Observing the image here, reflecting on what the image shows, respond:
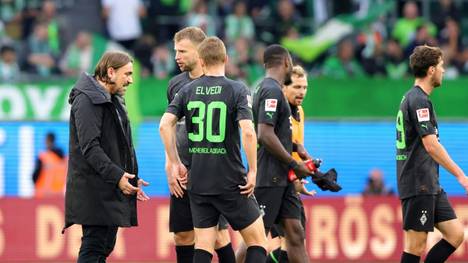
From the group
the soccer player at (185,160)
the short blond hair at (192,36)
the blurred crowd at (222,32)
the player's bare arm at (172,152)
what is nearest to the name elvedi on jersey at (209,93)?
the player's bare arm at (172,152)

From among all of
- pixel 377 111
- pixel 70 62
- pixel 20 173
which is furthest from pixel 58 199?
pixel 377 111

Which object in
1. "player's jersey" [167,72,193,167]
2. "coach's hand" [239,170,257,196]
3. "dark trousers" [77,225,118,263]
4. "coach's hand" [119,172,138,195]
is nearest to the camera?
"coach's hand" [119,172,138,195]

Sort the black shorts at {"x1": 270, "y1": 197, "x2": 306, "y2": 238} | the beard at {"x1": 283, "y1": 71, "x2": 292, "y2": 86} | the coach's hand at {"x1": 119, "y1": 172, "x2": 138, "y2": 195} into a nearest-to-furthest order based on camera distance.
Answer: the coach's hand at {"x1": 119, "y1": 172, "x2": 138, "y2": 195}
the beard at {"x1": 283, "y1": 71, "x2": 292, "y2": 86}
the black shorts at {"x1": 270, "y1": 197, "x2": 306, "y2": 238}

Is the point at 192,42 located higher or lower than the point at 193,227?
higher

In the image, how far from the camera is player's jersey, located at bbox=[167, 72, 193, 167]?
11.0 metres

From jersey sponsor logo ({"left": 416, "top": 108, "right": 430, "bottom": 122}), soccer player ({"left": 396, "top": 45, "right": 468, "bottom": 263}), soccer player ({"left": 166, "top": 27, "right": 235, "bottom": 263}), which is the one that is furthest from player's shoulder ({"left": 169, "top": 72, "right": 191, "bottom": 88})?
jersey sponsor logo ({"left": 416, "top": 108, "right": 430, "bottom": 122})

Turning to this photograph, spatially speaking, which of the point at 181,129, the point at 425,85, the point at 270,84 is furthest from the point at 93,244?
the point at 425,85

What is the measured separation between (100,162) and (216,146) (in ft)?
3.21

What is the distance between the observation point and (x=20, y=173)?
19.3 m

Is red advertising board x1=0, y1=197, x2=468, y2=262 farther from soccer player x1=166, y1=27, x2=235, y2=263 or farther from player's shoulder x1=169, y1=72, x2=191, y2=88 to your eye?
player's shoulder x1=169, y1=72, x2=191, y2=88

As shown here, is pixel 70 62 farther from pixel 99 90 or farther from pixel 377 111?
pixel 99 90

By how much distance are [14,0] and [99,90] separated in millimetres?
12037

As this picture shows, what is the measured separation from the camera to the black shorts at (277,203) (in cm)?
1130

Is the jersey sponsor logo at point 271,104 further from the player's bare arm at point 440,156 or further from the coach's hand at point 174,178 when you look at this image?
the player's bare arm at point 440,156
